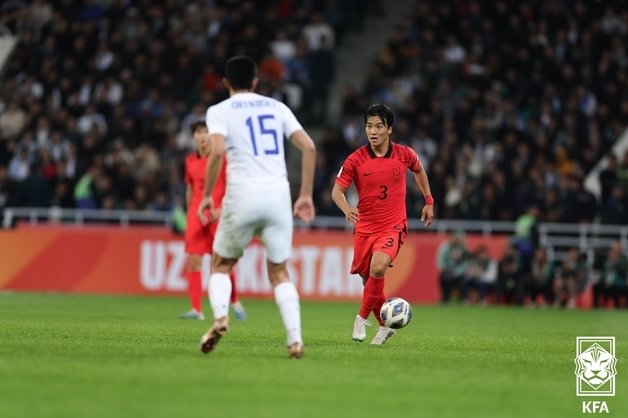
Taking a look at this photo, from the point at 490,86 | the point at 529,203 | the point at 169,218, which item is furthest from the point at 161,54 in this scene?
the point at 529,203

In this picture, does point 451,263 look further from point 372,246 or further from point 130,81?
point 372,246

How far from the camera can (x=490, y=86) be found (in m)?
33.0

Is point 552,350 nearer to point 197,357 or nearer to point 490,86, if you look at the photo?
point 197,357

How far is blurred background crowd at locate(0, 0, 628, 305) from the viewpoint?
1182 inches

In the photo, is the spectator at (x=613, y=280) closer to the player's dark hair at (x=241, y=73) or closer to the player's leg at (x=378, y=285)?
the player's leg at (x=378, y=285)

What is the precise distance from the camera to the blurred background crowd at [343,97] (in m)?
30.0

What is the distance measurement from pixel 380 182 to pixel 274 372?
4.81 m

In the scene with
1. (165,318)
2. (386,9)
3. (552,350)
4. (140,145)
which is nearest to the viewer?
(552,350)

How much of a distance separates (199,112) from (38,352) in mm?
20248

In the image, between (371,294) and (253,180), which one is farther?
(371,294)

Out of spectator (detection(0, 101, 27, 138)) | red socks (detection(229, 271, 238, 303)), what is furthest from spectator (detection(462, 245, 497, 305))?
spectator (detection(0, 101, 27, 138))

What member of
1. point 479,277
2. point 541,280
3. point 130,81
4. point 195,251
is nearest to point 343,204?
point 195,251

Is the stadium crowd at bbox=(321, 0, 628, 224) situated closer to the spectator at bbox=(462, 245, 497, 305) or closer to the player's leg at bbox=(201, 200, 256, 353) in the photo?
the spectator at bbox=(462, 245, 497, 305)

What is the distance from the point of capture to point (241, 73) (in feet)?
37.7
